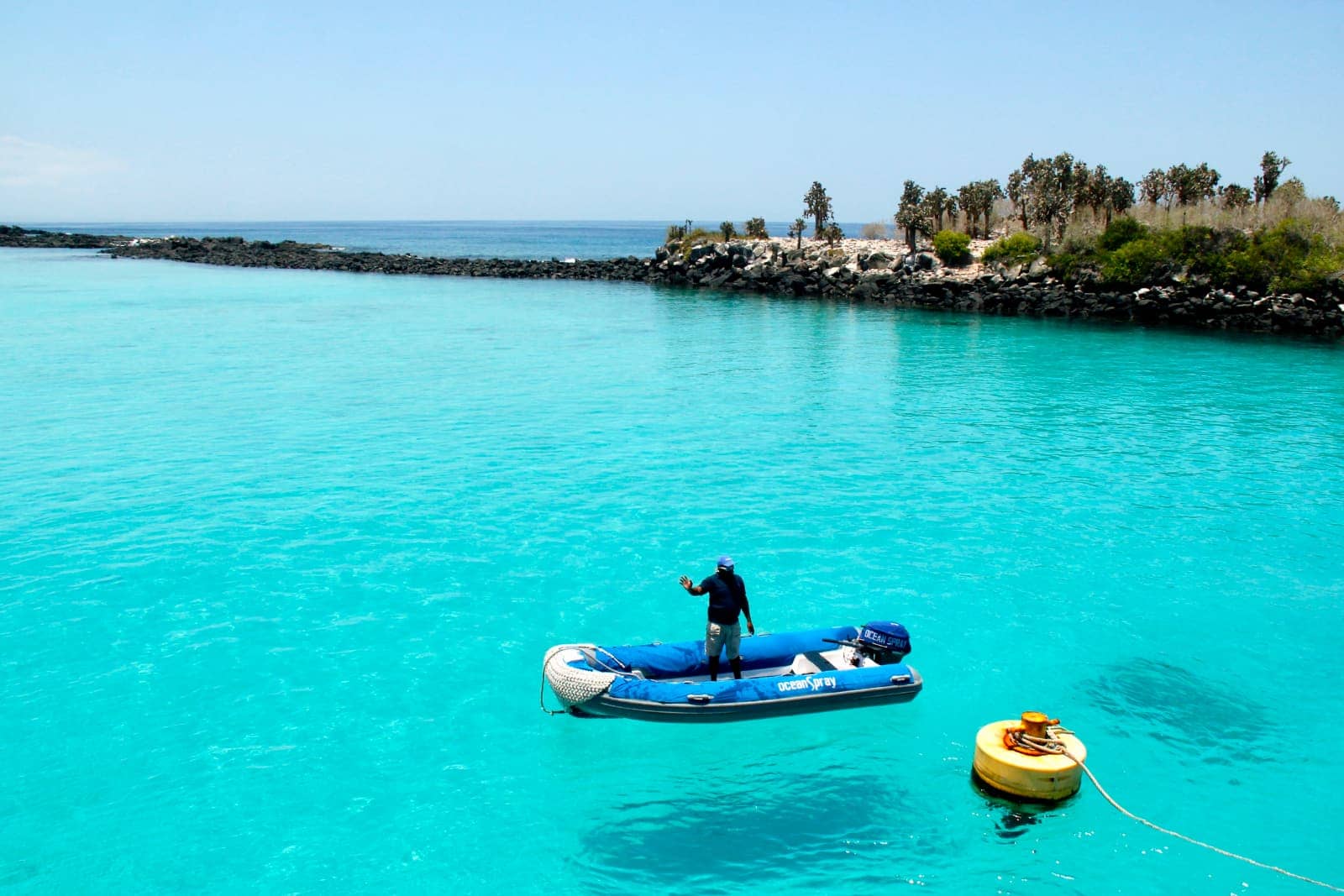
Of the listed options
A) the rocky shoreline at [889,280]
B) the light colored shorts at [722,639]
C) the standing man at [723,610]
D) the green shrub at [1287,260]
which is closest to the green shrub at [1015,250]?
the rocky shoreline at [889,280]

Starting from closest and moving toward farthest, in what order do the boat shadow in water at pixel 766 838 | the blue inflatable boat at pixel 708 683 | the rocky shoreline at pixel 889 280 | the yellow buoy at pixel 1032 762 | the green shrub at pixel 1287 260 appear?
the boat shadow in water at pixel 766 838, the yellow buoy at pixel 1032 762, the blue inflatable boat at pixel 708 683, the green shrub at pixel 1287 260, the rocky shoreline at pixel 889 280

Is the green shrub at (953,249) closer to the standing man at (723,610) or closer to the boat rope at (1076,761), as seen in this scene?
the standing man at (723,610)

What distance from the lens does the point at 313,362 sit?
155 ft

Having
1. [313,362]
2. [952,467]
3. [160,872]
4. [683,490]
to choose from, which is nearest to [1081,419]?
[952,467]

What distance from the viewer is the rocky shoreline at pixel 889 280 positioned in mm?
58031

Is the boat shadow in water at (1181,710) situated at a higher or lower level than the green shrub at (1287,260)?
lower

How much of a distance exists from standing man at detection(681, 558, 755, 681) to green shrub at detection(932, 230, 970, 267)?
221ft

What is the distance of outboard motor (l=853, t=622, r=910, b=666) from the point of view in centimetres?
1451

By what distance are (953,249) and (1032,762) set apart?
69.2 meters

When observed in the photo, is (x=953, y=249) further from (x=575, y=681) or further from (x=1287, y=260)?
(x=575, y=681)

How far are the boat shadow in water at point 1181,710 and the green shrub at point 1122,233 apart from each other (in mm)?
56741

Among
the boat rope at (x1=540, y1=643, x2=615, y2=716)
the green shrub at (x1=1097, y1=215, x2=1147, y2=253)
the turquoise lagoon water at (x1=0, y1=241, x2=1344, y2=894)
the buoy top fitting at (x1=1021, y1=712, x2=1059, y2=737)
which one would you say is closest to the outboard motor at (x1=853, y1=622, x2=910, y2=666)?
the turquoise lagoon water at (x1=0, y1=241, x2=1344, y2=894)

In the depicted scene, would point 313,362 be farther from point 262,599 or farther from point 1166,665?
point 1166,665

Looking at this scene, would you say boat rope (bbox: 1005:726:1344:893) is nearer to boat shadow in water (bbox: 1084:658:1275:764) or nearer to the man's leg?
boat shadow in water (bbox: 1084:658:1275:764)
